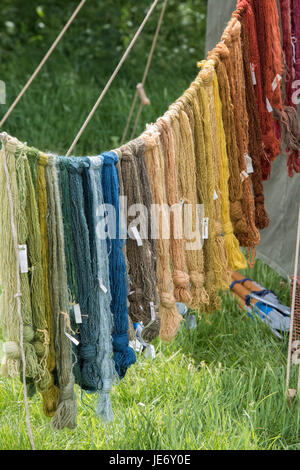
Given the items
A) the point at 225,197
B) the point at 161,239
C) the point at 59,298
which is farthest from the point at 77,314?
the point at 225,197

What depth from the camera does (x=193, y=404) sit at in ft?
8.13

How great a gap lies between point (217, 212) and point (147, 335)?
1.62 ft

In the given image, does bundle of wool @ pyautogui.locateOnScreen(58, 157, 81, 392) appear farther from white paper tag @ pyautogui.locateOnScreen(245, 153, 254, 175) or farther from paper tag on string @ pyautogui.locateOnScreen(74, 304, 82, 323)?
white paper tag @ pyautogui.locateOnScreen(245, 153, 254, 175)

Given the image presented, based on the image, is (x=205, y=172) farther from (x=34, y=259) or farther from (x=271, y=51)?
(x=34, y=259)

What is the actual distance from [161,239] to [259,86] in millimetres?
686

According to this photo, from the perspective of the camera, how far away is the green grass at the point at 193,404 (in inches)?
91.1

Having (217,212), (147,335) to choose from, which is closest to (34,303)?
(147,335)

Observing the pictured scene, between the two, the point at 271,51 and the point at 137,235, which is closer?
the point at 137,235

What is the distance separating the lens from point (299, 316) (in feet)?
9.73

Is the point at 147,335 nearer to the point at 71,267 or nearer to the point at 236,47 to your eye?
the point at 71,267

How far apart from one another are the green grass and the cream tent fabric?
374 mm

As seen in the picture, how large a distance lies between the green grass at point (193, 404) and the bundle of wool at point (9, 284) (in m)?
0.62

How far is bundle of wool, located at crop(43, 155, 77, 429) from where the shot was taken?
1.76 m

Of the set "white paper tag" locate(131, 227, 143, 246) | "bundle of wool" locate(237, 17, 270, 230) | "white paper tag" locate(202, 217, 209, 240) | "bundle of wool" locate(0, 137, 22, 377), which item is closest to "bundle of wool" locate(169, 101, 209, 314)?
"white paper tag" locate(202, 217, 209, 240)
